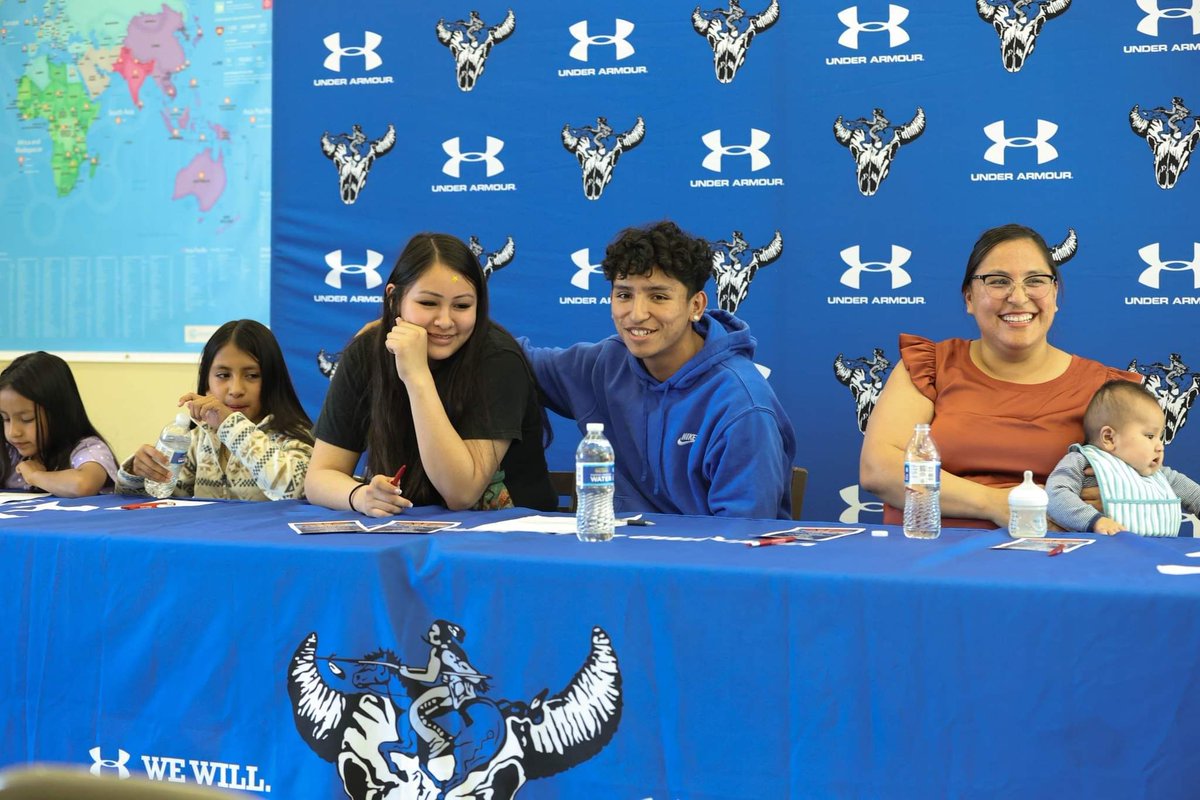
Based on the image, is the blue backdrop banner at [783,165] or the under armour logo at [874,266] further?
the under armour logo at [874,266]

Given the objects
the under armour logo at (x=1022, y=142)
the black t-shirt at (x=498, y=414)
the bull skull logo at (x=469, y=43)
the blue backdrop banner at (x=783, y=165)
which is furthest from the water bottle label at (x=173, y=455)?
the under armour logo at (x=1022, y=142)

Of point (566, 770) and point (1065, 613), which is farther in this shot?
point (566, 770)

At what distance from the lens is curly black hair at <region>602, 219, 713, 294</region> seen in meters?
2.36

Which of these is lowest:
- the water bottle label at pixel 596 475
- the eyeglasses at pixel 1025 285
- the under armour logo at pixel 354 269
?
the water bottle label at pixel 596 475

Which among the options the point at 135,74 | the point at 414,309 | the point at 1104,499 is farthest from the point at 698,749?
the point at 135,74

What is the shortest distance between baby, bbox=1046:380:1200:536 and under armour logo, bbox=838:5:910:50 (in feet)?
5.48

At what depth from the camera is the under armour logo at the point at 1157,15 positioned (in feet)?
10.5

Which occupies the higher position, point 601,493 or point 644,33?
point 644,33

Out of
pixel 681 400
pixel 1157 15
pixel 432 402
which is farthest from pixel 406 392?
pixel 1157 15

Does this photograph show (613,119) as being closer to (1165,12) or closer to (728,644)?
(1165,12)

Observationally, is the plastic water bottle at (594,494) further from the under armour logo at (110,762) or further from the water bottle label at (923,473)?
the under armour logo at (110,762)

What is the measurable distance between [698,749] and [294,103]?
10.8ft

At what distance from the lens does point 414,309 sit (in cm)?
227

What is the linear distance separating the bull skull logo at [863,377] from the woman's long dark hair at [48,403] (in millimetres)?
2197
